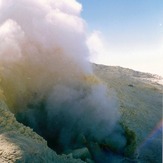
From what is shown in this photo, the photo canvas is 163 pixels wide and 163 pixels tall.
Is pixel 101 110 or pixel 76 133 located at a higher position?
pixel 101 110

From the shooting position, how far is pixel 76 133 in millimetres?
17734

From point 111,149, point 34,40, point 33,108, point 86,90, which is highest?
point 34,40

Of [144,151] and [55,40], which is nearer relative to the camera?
[144,151]

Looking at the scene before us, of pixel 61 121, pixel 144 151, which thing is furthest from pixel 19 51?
pixel 144 151

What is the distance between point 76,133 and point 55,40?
22.2ft

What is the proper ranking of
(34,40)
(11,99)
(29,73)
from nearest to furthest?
1. (11,99)
2. (29,73)
3. (34,40)

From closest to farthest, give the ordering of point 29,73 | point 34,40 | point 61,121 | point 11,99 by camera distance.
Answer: point 11,99 → point 61,121 → point 29,73 → point 34,40

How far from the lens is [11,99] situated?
55.3 feet

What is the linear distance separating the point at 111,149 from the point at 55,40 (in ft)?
26.2

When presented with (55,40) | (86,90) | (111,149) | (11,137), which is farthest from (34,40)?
(11,137)

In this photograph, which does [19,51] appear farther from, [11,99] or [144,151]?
[144,151]

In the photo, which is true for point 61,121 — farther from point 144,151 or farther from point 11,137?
point 11,137

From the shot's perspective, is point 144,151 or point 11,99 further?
point 144,151

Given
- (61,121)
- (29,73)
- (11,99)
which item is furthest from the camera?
(29,73)
